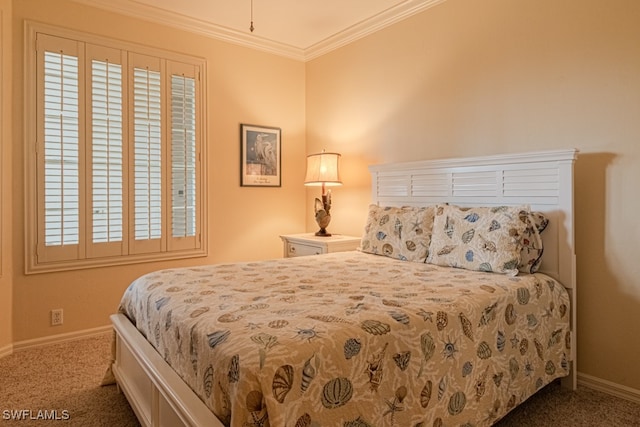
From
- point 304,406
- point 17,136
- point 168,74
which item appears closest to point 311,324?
point 304,406

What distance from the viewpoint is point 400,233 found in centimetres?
285

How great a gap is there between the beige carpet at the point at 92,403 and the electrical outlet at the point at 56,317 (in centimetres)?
38

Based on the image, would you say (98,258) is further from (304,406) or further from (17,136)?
(304,406)

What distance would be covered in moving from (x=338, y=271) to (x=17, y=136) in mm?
2477

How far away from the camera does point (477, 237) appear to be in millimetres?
2363

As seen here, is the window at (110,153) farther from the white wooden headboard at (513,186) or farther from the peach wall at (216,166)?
the white wooden headboard at (513,186)

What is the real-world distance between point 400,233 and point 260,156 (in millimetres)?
1880

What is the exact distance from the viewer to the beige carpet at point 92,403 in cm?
201

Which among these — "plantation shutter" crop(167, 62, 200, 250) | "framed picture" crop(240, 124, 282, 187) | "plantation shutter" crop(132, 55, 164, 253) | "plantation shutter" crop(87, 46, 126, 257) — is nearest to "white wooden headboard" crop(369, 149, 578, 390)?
"framed picture" crop(240, 124, 282, 187)

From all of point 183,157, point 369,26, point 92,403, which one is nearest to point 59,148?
point 183,157

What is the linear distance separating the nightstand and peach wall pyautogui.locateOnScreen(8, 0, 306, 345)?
545mm

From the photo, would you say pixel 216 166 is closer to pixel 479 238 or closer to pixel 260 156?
pixel 260 156

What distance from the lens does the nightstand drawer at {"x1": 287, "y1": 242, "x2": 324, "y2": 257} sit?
11.3 ft

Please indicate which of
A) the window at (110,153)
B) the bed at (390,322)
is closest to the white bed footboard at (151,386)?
the bed at (390,322)
